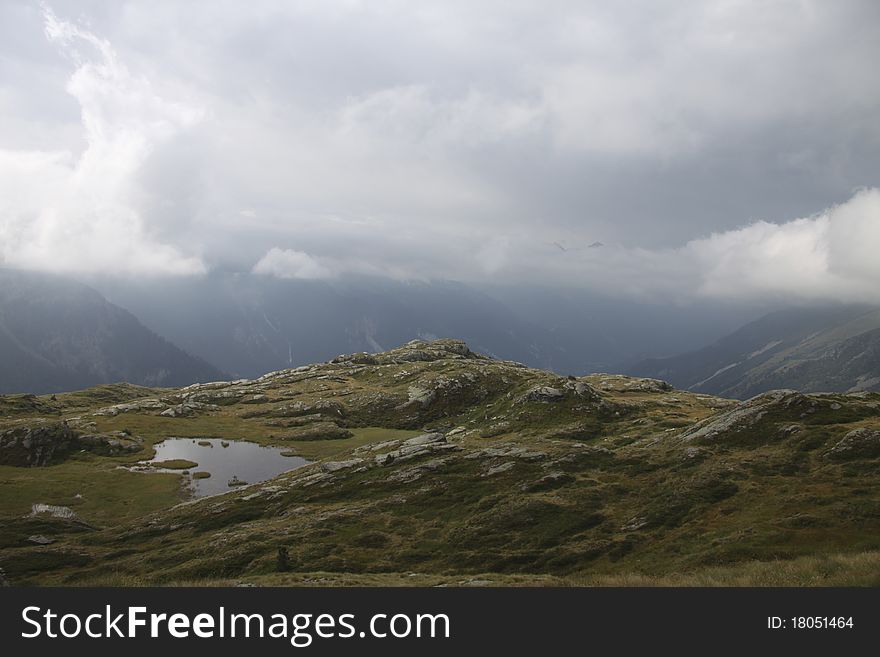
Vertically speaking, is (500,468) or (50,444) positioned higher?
(50,444)

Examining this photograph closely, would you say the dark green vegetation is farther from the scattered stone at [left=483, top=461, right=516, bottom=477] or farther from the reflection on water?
the reflection on water

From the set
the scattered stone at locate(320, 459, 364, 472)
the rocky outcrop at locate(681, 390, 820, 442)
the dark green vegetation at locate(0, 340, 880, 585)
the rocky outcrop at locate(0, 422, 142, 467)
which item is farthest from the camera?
the rocky outcrop at locate(0, 422, 142, 467)

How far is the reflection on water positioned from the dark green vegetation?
603cm

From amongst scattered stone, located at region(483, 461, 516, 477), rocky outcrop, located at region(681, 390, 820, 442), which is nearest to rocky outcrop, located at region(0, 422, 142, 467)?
scattered stone, located at region(483, 461, 516, 477)

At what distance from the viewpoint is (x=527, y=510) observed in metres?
52.3

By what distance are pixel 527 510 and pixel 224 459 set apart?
251 ft

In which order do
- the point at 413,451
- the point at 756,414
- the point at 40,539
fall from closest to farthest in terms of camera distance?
the point at 40,539, the point at 756,414, the point at 413,451

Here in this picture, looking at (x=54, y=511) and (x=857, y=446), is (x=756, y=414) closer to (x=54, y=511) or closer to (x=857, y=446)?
(x=857, y=446)

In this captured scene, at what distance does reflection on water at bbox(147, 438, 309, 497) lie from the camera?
3398 inches

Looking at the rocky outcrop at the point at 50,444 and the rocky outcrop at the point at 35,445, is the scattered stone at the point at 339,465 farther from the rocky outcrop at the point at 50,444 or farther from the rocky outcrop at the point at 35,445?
the rocky outcrop at the point at 35,445

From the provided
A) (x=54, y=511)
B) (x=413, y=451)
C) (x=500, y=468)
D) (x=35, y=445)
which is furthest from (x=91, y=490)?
(x=500, y=468)

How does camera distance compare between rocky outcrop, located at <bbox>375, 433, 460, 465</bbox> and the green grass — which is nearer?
the green grass
